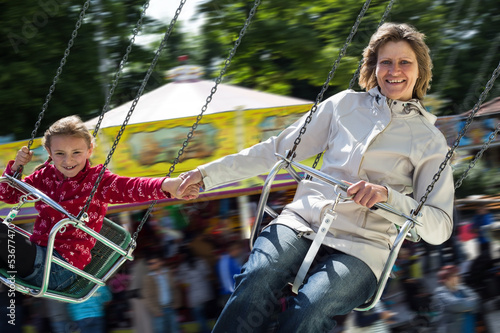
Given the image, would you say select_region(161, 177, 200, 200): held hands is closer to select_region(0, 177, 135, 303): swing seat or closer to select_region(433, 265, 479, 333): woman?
select_region(0, 177, 135, 303): swing seat

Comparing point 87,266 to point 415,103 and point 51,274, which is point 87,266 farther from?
point 415,103

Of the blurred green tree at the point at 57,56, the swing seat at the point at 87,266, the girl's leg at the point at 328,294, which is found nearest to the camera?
the girl's leg at the point at 328,294

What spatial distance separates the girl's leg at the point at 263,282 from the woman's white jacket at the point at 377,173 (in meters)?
0.08

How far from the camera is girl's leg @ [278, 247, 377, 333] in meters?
2.06

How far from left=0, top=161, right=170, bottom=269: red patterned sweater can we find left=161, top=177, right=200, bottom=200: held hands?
0.22ft

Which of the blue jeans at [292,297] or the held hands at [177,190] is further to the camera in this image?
the held hands at [177,190]

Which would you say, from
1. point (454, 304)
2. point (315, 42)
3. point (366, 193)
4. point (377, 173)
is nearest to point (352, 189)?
point (366, 193)

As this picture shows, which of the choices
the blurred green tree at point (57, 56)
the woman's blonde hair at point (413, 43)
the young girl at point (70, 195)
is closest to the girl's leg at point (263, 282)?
the young girl at point (70, 195)

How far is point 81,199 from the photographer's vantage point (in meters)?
2.77

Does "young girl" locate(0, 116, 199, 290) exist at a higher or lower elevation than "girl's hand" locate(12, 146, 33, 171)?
lower

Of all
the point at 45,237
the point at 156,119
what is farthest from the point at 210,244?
the point at 45,237

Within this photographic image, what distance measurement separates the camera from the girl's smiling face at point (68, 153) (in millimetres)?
2719

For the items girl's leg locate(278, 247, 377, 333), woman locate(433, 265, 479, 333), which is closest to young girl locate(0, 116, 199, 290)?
girl's leg locate(278, 247, 377, 333)

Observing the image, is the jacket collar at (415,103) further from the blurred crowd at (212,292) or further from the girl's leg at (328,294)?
the blurred crowd at (212,292)
